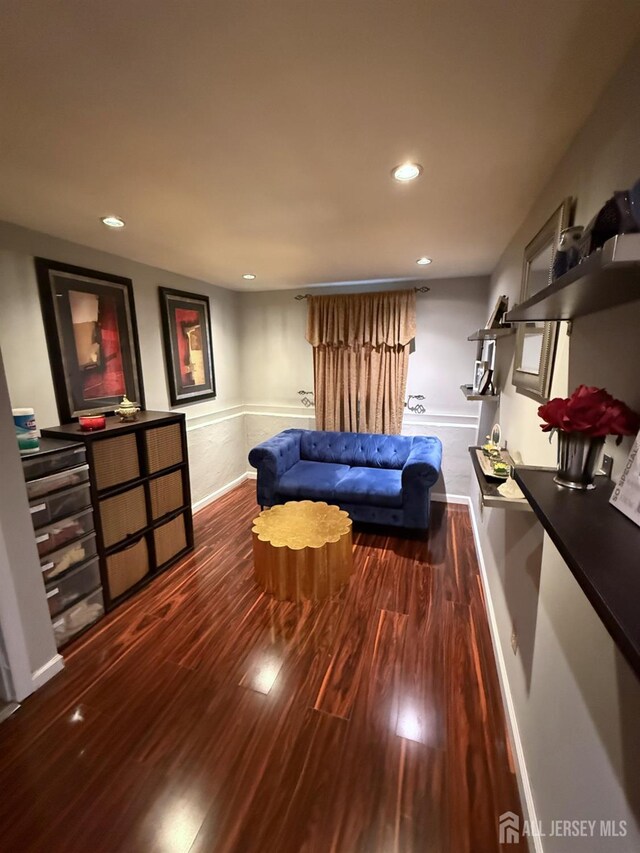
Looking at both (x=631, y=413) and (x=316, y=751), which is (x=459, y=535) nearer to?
(x=316, y=751)

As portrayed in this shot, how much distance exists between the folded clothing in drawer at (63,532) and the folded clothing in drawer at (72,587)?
19 centimetres

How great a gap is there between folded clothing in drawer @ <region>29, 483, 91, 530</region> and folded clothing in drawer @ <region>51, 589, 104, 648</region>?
55 centimetres

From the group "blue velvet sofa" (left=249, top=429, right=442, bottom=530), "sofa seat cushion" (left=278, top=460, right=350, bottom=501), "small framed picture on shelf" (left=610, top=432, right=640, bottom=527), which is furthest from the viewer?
"sofa seat cushion" (left=278, top=460, right=350, bottom=501)

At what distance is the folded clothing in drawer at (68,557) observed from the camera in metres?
1.82

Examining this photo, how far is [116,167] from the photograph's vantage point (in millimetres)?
1369

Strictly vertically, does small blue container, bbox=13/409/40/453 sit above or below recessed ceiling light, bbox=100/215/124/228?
below

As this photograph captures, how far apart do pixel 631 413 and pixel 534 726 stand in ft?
3.94

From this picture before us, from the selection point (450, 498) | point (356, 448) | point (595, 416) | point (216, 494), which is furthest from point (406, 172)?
point (216, 494)

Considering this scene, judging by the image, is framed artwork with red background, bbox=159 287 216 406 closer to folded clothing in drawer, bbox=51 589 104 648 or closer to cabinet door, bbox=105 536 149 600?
cabinet door, bbox=105 536 149 600

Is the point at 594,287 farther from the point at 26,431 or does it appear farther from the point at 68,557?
the point at 68,557

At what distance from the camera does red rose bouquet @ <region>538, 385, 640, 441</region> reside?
716 millimetres

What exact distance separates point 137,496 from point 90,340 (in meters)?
1.21

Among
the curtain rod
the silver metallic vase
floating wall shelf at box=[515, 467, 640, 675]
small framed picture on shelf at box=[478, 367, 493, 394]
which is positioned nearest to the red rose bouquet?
the silver metallic vase

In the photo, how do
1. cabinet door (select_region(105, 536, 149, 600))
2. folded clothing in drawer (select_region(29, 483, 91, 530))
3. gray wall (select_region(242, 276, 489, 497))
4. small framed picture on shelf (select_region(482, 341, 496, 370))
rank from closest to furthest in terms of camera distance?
1. folded clothing in drawer (select_region(29, 483, 91, 530))
2. cabinet door (select_region(105, 536, 149, 600))
3. small framed picture on shelf (select_region(482, 341, 496, 370))
4. gray wall (select_region(242, 276, 489, 497))
